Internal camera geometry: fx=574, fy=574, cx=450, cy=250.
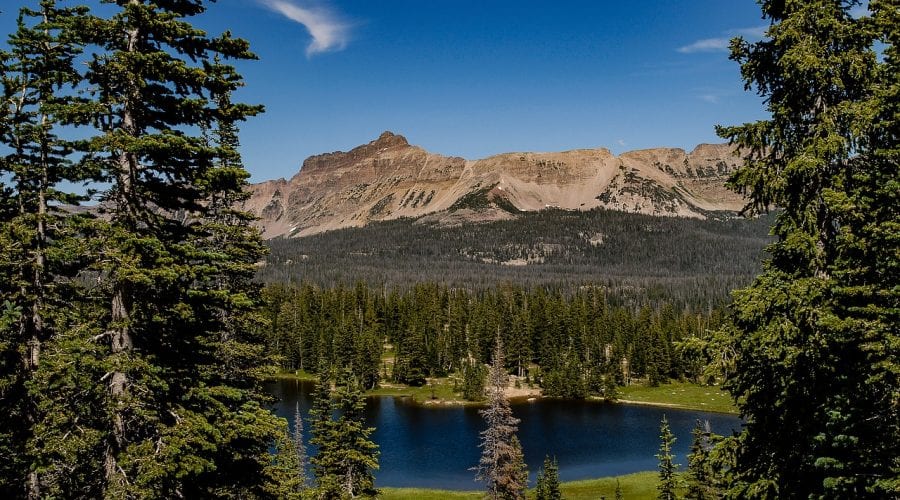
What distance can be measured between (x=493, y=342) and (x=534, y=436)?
4668 centimetres

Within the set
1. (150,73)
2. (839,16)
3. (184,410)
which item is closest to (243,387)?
(184,410)

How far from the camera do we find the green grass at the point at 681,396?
106625 millimetres

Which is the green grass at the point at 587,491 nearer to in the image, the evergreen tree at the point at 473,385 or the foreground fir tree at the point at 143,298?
the evergreen tree at the point at 473,385

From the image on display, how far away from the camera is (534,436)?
86250 mm

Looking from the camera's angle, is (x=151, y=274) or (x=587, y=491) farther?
(x=587, y=491)

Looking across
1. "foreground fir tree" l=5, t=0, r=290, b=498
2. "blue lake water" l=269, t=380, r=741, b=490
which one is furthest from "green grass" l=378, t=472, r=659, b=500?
"foreground fir tree" l=5, t=0, r=290, b=498

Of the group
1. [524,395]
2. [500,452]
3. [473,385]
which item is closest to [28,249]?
[500,452]

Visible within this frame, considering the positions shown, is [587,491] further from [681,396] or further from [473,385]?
[681,396]

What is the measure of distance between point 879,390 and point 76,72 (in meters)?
17.4

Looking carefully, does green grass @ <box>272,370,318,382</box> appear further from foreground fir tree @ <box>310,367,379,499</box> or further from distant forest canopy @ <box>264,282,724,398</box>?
foreground fir tree @ <box>310,367,379,499</box>

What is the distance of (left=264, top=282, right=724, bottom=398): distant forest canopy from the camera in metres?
124

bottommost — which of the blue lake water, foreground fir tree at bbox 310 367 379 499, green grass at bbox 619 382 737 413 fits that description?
green grass at bbox 619 382 737 413

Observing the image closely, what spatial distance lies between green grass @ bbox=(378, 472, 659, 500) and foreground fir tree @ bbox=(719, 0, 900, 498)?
49931mm

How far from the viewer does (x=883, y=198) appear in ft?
39.3
